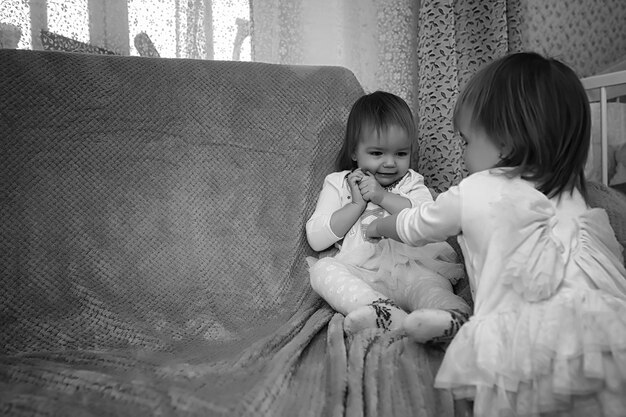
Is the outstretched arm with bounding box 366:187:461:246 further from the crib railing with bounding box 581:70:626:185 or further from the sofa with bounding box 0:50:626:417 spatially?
the crib railing with bounding box 581:70:626:185

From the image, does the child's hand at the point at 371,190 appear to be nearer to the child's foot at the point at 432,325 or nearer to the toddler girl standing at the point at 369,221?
the toddler girl standing at the point at 369,221

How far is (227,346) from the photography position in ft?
3.92

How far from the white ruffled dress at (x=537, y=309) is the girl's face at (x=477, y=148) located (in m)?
0.09

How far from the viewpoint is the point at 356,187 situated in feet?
4.86

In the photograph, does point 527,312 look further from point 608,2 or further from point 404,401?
point 608,2

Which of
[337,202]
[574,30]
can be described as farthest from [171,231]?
[574,30]

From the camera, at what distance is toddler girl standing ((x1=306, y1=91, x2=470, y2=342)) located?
4.22 feet

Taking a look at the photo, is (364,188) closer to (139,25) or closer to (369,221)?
(369,221)

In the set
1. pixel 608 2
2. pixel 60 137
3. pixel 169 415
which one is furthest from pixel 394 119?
pixel 608 2

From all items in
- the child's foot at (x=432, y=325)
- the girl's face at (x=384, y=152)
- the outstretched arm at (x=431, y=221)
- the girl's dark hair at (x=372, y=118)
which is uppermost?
the girl's dark hair at (x=372, y=118)

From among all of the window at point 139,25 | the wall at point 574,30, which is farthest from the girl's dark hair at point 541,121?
the window at point 139,25

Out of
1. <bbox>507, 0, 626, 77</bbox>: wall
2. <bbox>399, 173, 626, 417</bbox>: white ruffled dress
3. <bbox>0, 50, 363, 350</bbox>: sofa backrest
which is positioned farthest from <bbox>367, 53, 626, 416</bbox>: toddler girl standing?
<bbox>507, 0, 626, 77</bbox>: wall

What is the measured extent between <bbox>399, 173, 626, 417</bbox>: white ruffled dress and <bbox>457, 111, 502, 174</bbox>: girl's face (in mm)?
89

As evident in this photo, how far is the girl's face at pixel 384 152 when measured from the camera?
1520 millimetres
